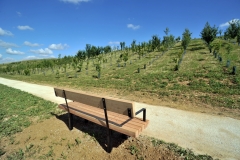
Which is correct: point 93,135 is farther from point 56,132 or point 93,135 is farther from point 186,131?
point 186,131

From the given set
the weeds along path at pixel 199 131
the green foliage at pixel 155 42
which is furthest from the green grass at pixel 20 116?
the green foliage at pixel 155 42

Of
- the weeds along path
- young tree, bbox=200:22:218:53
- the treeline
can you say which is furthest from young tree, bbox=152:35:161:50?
the weeds along path

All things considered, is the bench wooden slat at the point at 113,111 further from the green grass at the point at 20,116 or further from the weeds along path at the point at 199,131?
the green grass at the point at 20,116

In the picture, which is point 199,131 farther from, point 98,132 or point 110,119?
point 98,132

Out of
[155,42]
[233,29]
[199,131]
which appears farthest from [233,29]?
[199,131]

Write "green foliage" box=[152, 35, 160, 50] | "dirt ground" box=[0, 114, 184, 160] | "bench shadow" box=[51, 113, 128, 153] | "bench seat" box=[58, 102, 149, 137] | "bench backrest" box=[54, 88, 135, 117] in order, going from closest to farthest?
"bench backrest" box=[54, 88, 135, 117]
"bench seat" box=[58, 102, 149, 137]
"dirt ground" box=[0, 114, 184, 160]
"bench shadow" box=[51, 113, 128, 153]
"green foliage" box=[152, 35, 160, 50]

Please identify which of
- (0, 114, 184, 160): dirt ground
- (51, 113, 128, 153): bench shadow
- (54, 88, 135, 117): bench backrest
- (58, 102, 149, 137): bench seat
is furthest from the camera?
(51, 113, 128, 153): bench shadow

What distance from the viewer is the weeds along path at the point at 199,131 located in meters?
3.04

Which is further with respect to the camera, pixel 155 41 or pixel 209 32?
pixel 155 41

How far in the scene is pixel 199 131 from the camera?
381cm

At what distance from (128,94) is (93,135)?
15.3 feet

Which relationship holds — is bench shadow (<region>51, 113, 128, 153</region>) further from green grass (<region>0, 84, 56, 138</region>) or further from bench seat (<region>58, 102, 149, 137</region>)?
green grass (<region>0, 84, 56, 138</region>)

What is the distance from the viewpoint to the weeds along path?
3.04m

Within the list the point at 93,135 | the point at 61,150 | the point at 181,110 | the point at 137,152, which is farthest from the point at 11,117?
the point at 181,110
